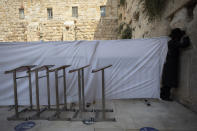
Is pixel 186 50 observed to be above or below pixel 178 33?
below

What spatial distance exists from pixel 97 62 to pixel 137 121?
1.66 metres

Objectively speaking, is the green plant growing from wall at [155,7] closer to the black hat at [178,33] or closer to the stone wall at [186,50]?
the stone wall at [186,50]

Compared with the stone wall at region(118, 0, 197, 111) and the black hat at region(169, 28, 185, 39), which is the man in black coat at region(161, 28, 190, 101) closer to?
the black hat at region(169, 28, 185, 39)

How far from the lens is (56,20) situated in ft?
37.8

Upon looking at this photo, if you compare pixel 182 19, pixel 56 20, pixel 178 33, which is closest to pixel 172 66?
pixel 178 33

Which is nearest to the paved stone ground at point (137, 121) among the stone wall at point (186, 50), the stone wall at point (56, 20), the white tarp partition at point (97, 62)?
the stone wall at point (186, 50)

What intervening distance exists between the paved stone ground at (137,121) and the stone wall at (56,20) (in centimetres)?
976

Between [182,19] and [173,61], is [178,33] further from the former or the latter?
[173,61]

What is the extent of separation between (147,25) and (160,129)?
3.93 m

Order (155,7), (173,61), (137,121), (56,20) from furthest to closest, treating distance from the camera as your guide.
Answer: (56,20), (155,7), (173,61), (137,121)

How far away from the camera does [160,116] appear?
Answer: 239 centimetres

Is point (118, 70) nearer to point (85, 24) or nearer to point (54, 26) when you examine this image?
point (85, 24)

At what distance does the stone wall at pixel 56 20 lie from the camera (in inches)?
448

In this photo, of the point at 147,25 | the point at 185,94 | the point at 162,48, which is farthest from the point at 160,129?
the point at 147,25
